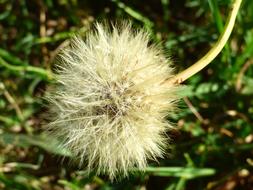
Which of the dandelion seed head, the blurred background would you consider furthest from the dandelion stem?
the blurred background

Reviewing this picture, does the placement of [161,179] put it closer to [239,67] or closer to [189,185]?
[189,185]

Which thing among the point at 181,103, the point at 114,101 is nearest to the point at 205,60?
the point at 114,101

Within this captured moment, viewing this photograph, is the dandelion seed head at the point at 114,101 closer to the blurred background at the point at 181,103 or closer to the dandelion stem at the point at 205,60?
the dandelion stem at the point at 205,60

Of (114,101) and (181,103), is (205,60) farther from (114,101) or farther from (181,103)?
(181,103)

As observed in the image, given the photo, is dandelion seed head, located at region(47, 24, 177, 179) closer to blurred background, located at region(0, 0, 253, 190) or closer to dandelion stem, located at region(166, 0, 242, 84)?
dandelion stem, located at region(166, 0, 242, 84)

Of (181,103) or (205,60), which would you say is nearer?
(205,60)

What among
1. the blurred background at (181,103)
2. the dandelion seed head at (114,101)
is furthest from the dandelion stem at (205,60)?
the blurred background at (181,103)
